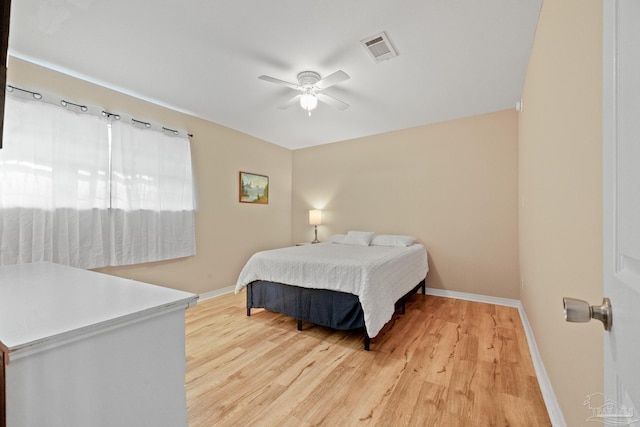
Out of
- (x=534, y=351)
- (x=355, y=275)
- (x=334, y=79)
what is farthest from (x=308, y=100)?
(x=534, y=351)

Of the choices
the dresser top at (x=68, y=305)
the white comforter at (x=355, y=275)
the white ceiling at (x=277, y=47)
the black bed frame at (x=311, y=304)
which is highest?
the white ceiling at (x=277, y=47)

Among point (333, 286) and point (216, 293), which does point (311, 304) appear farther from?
point (216, 293)

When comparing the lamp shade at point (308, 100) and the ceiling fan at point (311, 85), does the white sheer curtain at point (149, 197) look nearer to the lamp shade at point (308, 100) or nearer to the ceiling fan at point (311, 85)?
the ceiling fan at point (311, 85)

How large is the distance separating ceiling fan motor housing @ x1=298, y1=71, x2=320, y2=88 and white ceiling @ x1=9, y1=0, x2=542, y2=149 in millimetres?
81

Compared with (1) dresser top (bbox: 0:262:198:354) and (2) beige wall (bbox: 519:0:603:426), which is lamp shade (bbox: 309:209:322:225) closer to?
(2) beige wall (bbox: 519:0:603:426)

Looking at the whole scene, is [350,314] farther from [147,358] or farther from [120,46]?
[120,46]

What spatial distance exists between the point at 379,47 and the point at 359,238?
2.47m

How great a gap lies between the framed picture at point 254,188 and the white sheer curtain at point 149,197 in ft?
2.88

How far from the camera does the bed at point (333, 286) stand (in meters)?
2.27

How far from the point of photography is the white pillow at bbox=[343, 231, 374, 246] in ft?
12.6

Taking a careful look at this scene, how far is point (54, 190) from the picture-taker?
2371mm

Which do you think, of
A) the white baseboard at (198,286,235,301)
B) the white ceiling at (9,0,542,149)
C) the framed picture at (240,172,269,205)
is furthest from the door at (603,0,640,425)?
the framed picture at (240,172,269,205)

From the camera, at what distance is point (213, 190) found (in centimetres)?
377

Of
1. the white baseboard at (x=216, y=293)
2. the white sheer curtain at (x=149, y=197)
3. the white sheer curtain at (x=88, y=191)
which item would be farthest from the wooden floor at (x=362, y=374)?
the white sheer curtain at (x=88, y=191)
